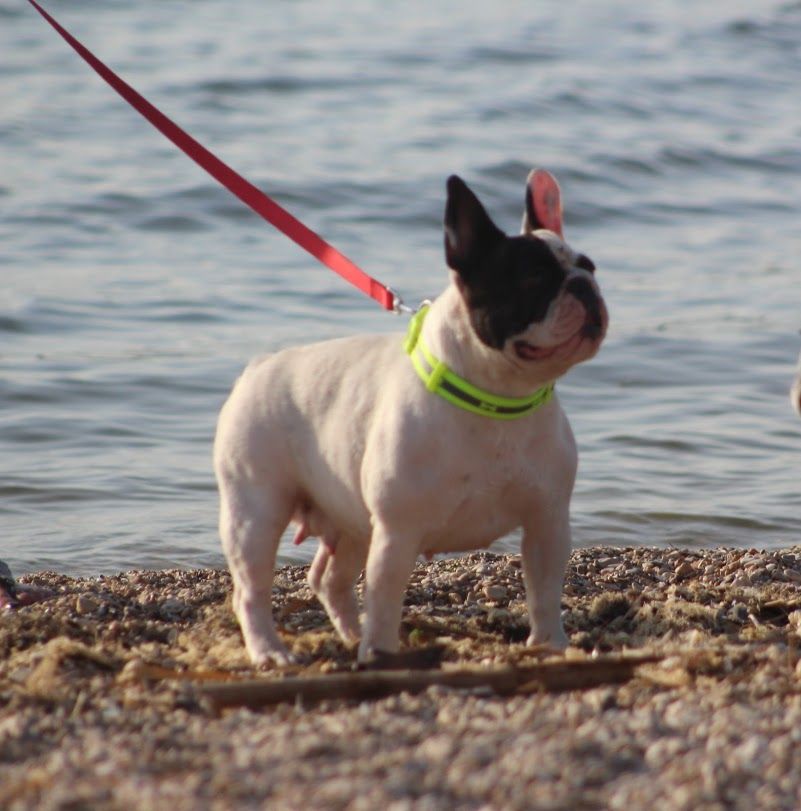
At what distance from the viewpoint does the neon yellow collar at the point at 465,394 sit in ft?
13.4

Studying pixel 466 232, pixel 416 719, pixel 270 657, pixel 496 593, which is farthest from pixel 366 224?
pixel 416 719

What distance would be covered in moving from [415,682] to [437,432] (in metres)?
0.73

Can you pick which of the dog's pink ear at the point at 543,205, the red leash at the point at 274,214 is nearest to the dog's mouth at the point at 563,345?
the dog's pink ear at the point at 543,205

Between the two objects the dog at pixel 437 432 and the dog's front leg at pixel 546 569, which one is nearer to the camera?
the dog at pixel 437 432

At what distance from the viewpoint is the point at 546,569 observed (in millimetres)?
4359

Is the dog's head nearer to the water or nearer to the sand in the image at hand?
the sand

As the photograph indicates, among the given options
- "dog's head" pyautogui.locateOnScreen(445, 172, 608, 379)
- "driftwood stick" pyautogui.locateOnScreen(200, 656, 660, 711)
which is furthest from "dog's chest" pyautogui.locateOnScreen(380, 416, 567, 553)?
"driftwood stick" pyautogui.locateOnScreen(200, 656, 660, 711)

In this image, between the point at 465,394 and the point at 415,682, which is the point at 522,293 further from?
the point at 415,682

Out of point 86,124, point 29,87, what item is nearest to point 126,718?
point 86,124

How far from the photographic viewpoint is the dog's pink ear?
4.28 metres

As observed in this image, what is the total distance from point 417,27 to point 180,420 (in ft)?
48.7

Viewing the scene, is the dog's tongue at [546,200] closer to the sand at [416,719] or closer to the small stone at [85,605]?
the sand at [416,719]

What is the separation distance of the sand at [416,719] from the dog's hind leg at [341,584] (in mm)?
68

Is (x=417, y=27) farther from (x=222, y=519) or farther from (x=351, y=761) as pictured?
(x=351, y=761)
